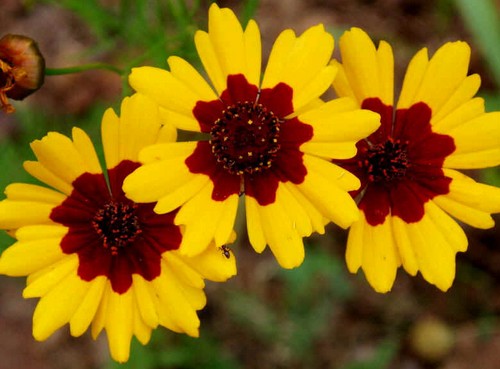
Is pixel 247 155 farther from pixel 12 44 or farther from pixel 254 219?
pixel 12 44

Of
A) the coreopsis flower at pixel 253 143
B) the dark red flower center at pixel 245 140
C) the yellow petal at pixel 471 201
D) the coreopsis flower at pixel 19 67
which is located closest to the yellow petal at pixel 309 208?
the coreopsis flower at pixel 253 143

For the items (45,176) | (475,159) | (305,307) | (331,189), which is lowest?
(305,307)

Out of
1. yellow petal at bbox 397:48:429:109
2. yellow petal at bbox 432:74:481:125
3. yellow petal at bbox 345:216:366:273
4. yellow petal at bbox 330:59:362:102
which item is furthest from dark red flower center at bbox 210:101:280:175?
yellow petal at bbox 432:74:481:125

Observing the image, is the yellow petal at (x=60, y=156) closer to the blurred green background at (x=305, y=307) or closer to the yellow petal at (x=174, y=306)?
the yellow petal at (x=174, y=306)

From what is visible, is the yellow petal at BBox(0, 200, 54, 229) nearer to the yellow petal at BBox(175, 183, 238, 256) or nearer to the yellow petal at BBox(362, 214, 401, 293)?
the yellow petal at BBox(175, 183, 238, 256)

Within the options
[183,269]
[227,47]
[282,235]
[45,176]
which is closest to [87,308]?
[183,269]

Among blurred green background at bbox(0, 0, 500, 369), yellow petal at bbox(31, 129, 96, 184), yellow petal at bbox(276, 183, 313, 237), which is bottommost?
blurred green background at bbox(0, 0, 500, 369)

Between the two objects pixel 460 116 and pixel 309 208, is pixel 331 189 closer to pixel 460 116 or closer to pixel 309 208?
pixel 309 208
